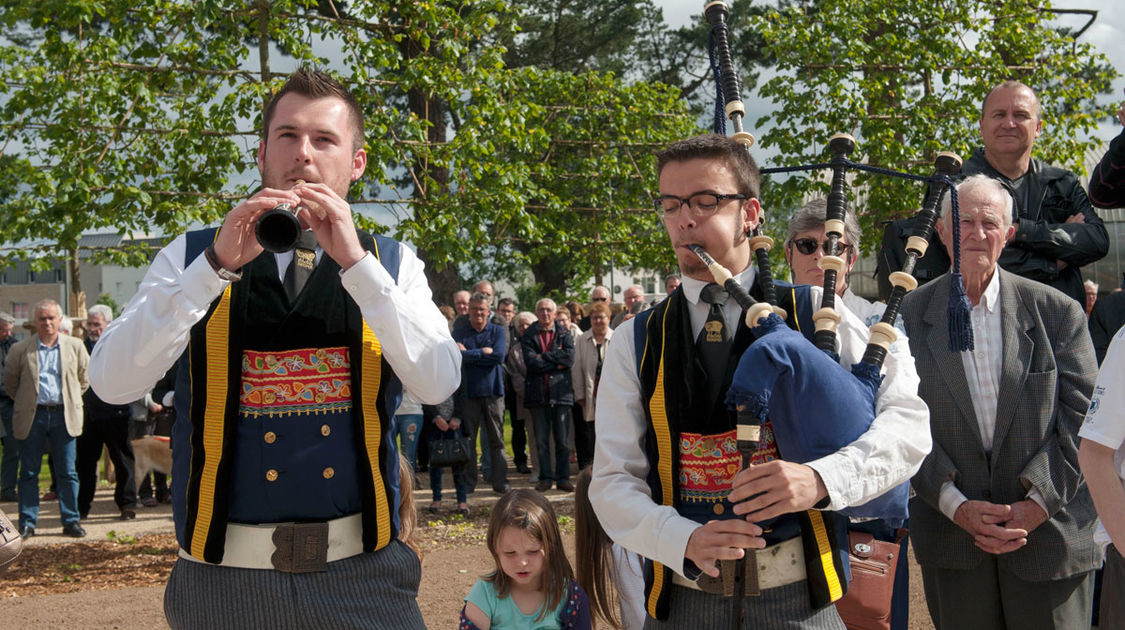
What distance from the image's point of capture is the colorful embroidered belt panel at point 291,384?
2301 millimetres

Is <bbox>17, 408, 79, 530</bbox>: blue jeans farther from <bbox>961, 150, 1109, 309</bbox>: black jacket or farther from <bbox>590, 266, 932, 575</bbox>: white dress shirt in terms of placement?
<bbox>961, 150, 1109, 309</bbox>: black jacket

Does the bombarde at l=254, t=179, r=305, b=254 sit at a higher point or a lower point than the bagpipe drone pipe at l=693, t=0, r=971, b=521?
higher

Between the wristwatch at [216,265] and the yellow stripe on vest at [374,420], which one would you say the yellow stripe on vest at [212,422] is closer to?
the wristwatch at [216,265]

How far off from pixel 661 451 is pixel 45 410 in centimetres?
766

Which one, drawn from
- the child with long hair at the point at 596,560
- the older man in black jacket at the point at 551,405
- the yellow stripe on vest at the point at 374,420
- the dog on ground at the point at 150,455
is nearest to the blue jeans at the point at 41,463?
the dog on ground at the point at 150,455

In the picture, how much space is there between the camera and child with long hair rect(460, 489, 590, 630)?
392 centimetres

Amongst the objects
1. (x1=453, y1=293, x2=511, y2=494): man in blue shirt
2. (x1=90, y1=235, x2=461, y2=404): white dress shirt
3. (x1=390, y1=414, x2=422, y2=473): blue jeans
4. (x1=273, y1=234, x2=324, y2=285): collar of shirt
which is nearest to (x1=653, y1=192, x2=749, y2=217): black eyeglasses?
(x1=90, y1=235, x2=461, y2=404): white dress shirt

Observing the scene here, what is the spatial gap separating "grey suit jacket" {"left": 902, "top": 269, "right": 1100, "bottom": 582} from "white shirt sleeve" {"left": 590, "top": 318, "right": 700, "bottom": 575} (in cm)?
130

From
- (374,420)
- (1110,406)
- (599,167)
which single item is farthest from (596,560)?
(599,167)

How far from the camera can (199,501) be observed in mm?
2271

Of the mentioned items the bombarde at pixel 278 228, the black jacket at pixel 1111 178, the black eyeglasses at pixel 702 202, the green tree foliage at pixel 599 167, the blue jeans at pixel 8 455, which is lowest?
the blue jeans at pixel 8 455

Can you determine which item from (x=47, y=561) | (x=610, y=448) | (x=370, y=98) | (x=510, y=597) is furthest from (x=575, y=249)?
(x=610, y=448)

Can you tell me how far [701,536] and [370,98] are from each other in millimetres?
6199

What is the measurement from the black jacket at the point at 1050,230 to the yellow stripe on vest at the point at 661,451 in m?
2.28
